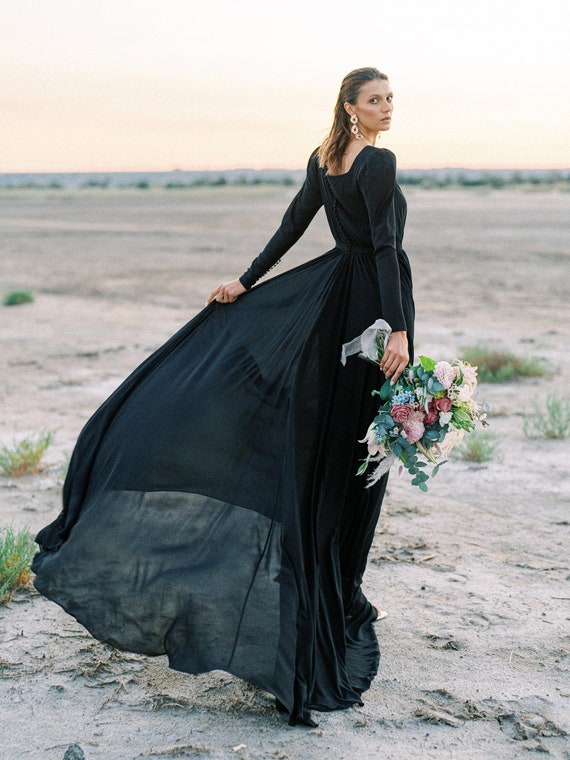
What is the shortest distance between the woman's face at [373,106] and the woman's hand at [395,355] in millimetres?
771

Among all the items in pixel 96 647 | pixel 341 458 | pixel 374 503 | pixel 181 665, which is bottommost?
pixel 96 647

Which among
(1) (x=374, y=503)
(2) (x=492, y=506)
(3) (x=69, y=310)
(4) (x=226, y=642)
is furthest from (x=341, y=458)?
(3) (x=69, y=310)

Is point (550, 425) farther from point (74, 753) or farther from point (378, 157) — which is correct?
point (74, 753)

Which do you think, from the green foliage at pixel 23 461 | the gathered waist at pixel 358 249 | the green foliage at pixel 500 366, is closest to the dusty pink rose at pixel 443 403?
the gathered waist at pixel 358 249

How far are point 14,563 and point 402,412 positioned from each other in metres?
2.20

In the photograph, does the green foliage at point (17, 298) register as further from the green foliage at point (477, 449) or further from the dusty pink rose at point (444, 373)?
the dusty pink rose at point (444, 373)

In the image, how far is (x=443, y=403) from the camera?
339 centimetres

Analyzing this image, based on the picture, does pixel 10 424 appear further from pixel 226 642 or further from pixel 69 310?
pixel 69 310

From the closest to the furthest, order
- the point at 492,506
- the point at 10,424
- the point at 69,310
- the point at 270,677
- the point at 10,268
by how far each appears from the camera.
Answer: the point at 270,677
the point at 492,506
the point at 10,424
the point at 69,310
the point at 10,268

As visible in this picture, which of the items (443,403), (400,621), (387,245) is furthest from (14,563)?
(387,245)

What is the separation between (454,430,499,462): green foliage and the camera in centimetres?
666

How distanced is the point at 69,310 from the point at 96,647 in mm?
10376

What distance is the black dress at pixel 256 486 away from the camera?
3.30m

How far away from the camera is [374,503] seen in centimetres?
378
